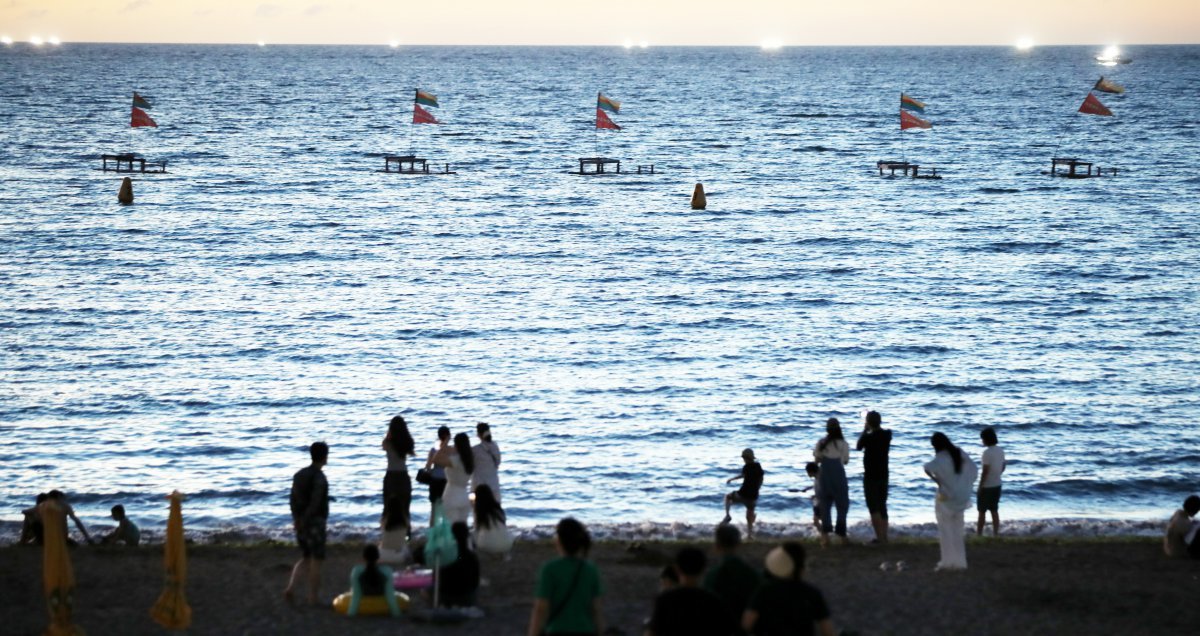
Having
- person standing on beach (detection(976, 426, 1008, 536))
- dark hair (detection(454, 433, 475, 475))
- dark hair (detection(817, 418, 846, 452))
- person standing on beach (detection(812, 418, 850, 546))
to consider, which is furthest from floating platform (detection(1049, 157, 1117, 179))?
dark hair (detection(454, 433, 475, 475))

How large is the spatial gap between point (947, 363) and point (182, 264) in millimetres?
28727

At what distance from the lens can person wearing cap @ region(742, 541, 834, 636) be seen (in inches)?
328

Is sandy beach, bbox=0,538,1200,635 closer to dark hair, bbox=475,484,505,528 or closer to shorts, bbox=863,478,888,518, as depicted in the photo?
shorts, bbox=863,478,888,518

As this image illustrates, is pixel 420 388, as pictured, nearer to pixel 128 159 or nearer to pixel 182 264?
pixel 182 264

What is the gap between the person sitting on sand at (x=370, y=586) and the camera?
42.1ft

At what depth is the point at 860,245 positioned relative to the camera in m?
58.0

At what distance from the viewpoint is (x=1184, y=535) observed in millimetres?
15859

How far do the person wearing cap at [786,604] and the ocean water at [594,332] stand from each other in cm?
1125

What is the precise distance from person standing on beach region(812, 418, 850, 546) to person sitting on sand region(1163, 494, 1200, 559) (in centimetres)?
359

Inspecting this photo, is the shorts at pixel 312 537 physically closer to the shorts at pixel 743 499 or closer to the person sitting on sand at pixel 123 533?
the person sitting on sand at pixel 123 533

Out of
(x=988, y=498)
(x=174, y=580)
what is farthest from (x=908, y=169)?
(x=174, y=580)

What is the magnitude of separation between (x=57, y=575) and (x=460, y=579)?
3464 millimetres

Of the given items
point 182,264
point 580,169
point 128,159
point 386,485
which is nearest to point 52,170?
point 128,159

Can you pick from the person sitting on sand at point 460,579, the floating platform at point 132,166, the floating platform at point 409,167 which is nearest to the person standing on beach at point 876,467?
the person sitting on sand at point 460,579
